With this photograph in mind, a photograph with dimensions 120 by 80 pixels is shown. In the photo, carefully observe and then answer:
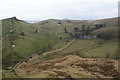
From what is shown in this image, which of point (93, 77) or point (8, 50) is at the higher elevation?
point (8, 50)

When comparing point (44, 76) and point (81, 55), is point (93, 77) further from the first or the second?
point (81, 55)

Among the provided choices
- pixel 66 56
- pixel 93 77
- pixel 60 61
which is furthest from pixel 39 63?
pixel 93 77

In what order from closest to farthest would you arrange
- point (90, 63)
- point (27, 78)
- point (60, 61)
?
point (27, 78), point (90, 63), point (60, 61)

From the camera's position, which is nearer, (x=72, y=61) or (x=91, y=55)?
(x=72, y=61)

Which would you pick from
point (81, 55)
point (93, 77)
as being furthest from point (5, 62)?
point (93, 77)

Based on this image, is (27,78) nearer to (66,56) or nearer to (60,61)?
(60,61)

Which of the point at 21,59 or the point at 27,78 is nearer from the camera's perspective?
the point at 27,78

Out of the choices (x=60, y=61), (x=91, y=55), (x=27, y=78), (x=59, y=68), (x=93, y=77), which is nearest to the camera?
(x=27, y=78)

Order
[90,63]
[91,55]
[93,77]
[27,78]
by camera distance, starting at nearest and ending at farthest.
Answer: [27,78] < [93,77] < [90,63] < [91,55]

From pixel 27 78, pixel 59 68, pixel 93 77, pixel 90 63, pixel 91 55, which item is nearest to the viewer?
pixel 27 78
